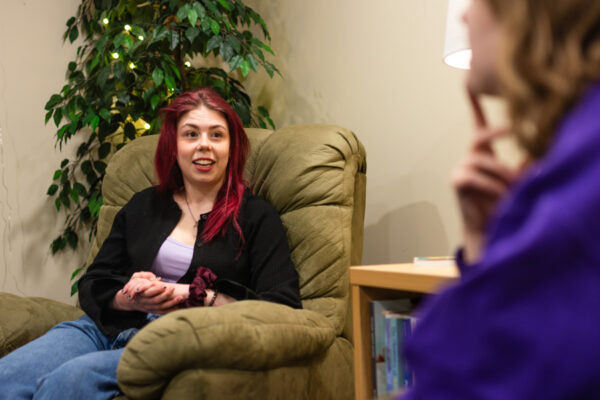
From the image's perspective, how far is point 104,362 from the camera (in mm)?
1269

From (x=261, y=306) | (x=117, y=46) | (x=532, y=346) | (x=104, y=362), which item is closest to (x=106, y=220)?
(x=117, y=46)

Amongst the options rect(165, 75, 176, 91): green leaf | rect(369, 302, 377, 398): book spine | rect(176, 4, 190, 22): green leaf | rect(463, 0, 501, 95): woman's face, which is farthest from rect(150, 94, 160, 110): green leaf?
rect(463, 0, 501, 95): woman's face

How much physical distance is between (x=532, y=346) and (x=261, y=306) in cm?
99

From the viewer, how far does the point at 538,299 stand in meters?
0.33

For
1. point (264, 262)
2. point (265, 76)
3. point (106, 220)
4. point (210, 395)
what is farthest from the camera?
point (265, 76)

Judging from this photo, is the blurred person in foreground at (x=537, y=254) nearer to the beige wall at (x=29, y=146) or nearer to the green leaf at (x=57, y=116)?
the green leaf at (x=57, y=116)

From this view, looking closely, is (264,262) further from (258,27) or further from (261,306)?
(258,27)

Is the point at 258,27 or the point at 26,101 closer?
the point at 26,101

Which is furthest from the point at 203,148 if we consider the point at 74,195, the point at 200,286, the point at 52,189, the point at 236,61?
the point at 52,189

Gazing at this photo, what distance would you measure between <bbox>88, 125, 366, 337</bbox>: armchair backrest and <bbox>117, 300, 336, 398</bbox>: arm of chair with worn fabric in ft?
1.15

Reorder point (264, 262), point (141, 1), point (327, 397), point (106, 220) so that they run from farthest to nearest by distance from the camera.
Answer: point (141, 1)
point (106, 220)
point (264, 262)
point (327, 397)

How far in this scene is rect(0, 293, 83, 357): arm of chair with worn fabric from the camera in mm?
1599

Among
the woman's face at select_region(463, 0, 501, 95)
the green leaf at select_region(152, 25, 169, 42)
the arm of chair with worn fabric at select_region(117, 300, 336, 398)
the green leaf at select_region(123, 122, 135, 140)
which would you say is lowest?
the arm of chair with worn fabric at select_region(117, 300, 336, 398)

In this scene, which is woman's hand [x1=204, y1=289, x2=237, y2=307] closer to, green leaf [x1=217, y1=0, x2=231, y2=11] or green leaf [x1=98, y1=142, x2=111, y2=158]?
green leaf [x1=217, y1=0, x2=231, y2=11]
